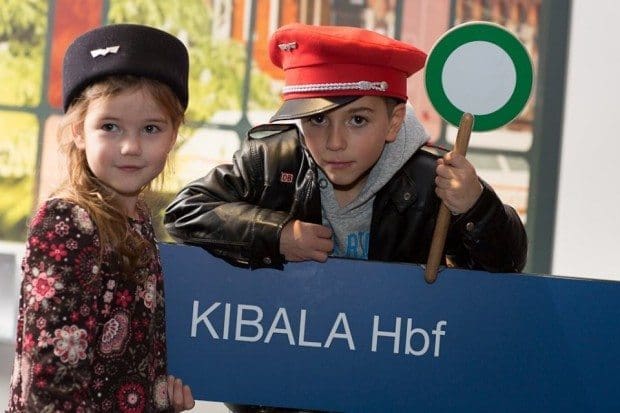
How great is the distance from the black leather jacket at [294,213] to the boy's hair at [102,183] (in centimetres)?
28

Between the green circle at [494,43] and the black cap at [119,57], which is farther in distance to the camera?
the green circle at [494,43]

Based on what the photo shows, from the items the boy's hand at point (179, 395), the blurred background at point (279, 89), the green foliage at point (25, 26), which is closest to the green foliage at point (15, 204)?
the blurred background at point (279, 89)

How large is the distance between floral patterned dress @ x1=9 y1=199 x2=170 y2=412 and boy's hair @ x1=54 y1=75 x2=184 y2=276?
0.02 metres

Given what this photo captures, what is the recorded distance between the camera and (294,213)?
1.94 m

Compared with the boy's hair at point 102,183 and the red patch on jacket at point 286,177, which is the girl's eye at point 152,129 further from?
the red patch on jacket at point 286,177

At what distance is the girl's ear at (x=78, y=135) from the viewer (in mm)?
1576

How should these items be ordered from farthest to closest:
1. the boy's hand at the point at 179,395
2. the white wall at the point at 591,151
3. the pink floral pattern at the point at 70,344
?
the white wall at the point at 591,151, the boy's hand at the point at 179,395, the pink floral pattern at the point at 70,344

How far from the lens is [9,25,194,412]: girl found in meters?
1.41

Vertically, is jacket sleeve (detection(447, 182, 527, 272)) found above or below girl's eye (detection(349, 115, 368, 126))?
below

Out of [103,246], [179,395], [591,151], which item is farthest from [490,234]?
[591,151]

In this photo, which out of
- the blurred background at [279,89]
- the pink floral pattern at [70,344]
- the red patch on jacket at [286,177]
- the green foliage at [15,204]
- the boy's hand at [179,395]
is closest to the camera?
the pink floral pattern at [70,344]

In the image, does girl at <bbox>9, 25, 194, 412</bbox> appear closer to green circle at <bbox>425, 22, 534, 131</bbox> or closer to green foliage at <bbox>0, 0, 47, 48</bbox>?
green circle at <bbox>425, 22, 534, 131</bbox>

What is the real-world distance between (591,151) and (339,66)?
7.80ft

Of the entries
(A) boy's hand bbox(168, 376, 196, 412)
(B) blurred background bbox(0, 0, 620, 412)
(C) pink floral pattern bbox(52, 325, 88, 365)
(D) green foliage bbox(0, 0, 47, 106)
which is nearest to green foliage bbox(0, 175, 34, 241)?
(B) blurred background bbox(0, 0, 620, 412)
